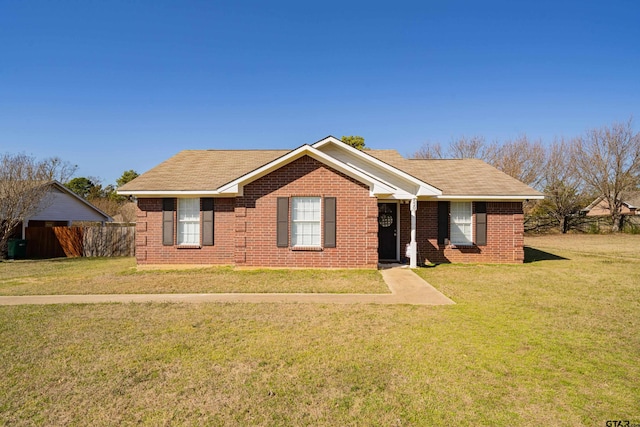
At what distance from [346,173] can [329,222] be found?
70.0 inches

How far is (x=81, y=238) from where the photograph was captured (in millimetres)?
19578

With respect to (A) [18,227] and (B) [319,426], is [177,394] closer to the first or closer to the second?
(B) [319,426]

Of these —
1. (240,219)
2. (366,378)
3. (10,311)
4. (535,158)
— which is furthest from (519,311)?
(535,158)

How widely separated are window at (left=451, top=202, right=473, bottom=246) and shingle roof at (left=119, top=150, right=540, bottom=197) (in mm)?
694

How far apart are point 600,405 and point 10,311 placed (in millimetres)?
9908

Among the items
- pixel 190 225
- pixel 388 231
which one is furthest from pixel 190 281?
pixel 388 231

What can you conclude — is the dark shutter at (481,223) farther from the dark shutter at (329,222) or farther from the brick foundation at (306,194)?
the dark shutter at (329,222)

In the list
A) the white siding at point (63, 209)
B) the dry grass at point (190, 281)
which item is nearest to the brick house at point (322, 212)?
the dry grass at point (190, 281)

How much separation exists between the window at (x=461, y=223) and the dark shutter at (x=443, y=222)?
333 mm

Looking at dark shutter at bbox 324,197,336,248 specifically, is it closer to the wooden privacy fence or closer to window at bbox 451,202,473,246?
window at bbox 451,202,473,246

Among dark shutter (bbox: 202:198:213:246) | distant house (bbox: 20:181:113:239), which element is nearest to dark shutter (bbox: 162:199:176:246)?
dark shutter (bbox: 202:198:213:246)

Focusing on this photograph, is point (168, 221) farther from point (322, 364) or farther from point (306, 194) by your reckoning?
point (322, 364)

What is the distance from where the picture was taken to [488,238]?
46.5ft

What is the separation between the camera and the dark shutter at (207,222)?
1336 centimetres
